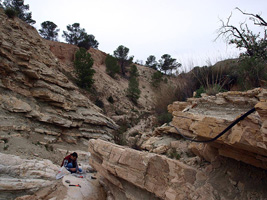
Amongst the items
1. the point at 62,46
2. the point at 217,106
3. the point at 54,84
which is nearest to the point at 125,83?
the point at 62,46

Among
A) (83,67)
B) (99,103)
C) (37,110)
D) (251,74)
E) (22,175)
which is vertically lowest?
(22,175)

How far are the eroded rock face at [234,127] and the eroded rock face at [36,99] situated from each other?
293 inches

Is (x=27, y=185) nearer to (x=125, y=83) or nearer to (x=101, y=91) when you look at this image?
(x=101, y=91)

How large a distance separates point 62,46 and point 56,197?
89.2 ft

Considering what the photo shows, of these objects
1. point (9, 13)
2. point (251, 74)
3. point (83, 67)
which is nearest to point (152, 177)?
point (251, 74)

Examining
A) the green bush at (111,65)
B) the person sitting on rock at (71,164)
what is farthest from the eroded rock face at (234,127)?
the green bush at (111,65)

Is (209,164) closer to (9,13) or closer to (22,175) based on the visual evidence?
(22,175)

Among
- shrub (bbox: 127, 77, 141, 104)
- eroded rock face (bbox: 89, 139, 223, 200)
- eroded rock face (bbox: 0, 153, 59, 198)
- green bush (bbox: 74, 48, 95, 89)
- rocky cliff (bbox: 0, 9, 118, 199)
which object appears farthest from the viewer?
shrub (bbox: 127, 77, 141, 104)

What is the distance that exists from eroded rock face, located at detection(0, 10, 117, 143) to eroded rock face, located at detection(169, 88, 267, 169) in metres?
7.45

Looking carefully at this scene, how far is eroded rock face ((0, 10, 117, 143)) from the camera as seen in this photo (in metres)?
8.34

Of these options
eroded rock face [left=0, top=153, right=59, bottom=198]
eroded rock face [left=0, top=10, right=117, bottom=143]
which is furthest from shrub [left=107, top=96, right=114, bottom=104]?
eroded rock face [left=0, top=153, right=59, bottom=198]

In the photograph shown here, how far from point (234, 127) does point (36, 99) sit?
995 cm

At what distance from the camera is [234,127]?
7.75 feet

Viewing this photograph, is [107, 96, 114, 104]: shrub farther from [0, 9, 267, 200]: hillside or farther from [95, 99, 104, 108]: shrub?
[0, 9, 267, 200]: hillside
